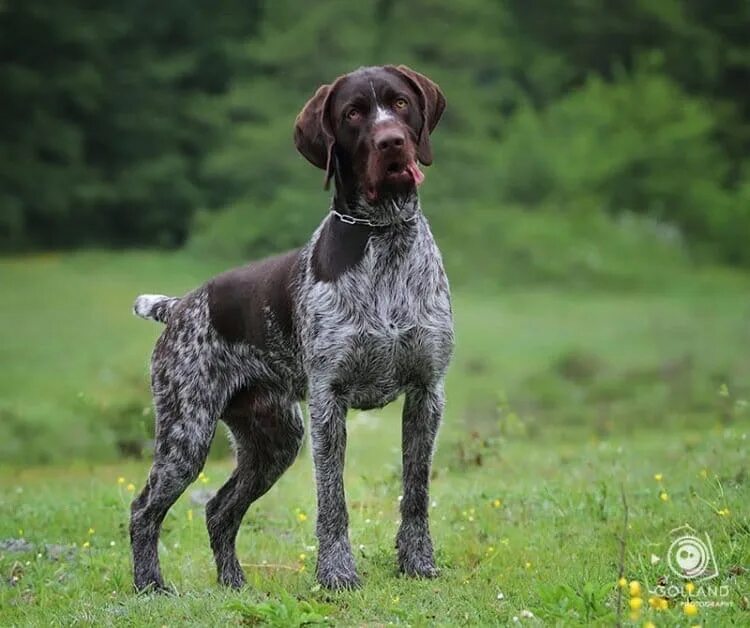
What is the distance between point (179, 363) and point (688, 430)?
29.1 feet

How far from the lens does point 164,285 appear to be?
82.5 ft

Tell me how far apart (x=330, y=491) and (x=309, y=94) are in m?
23.1

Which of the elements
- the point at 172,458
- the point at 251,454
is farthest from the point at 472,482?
the point at 172,458

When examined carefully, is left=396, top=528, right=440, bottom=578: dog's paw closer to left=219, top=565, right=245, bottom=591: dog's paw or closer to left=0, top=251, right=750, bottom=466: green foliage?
left=219, top=565, right=245, bottom=591: dog's paw

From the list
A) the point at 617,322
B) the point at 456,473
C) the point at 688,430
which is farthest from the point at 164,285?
the point at 456,473

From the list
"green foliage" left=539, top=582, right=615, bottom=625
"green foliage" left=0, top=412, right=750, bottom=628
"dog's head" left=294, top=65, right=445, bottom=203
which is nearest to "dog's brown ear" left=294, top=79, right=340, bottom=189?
"dog's head" left=294, top=65, right=445, bottom=203

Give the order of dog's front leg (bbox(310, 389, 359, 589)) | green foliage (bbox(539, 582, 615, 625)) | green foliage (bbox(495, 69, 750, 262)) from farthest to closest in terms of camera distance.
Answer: green foliage (bbox(495, 69, 750, 262))
dog's front leg (bbox(310, 389, 359, 589))
green foliage (bbox(539, 582, 615, 625))

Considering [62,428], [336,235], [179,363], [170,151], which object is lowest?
[62,428]

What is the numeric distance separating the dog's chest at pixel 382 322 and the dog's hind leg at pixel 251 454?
32.5 inches

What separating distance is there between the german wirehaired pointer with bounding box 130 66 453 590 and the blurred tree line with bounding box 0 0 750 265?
1997 cm

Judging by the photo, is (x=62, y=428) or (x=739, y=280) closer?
(x=62, y=428)

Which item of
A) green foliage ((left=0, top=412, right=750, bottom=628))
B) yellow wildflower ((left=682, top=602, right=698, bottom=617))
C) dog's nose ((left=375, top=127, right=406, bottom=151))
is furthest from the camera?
dog's nose ((left=375, top=127, right=406, bottom=151))

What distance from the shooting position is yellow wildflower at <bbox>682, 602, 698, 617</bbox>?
16.7 feet

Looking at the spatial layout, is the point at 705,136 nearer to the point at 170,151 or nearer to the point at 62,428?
the point at 170,151
